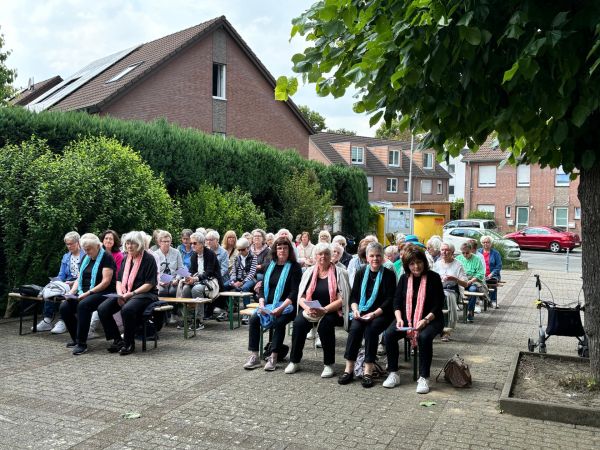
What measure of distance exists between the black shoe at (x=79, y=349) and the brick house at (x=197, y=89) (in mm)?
18102

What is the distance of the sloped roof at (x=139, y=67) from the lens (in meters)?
25.9

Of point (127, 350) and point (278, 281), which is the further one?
point (127, 350)

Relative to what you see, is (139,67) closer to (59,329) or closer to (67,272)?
(67,272)

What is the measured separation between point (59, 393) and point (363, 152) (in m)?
58.4

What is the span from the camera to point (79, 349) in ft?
28.5

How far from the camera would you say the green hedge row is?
13.9 metres

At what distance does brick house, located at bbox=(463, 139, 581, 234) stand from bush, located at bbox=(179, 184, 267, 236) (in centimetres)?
3606

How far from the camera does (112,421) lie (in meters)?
5.87

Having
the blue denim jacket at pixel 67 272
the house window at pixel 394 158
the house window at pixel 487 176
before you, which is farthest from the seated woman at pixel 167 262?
the house window at pixel 394 158

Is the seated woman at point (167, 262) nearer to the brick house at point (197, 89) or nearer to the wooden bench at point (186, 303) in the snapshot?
the wooden bench at point (186, 303)

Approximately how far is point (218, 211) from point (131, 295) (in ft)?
27.5

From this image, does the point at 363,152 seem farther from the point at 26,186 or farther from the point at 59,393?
the point at 59,393

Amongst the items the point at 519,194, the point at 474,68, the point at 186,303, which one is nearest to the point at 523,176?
the point at 519,194

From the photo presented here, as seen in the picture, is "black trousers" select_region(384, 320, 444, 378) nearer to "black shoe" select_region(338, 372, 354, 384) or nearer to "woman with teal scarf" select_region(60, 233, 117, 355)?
"black shoe" select_region(338, 372, 354, 384)
